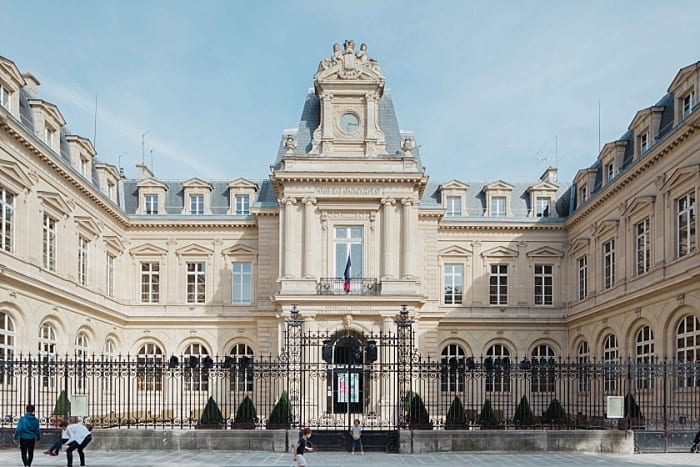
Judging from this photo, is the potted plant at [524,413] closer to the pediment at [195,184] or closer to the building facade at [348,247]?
the building facade at [348,247]

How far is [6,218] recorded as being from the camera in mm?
28062

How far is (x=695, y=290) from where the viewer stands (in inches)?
1029

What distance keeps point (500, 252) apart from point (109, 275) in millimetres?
19487

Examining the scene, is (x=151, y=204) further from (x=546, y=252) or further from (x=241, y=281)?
(x=546, y=252)

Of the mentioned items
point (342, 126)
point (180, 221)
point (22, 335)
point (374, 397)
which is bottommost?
point (374, 397)

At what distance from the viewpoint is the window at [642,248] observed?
31044mm

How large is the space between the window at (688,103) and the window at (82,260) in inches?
948

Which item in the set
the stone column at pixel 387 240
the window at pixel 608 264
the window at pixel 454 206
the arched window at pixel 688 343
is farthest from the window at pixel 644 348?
the window at pixel 454 206

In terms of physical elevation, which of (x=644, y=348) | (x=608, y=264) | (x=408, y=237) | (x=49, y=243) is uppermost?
(x=408, y=237)

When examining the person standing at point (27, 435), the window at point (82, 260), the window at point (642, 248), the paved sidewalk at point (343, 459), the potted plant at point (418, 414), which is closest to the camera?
the person standing at point (27, 435)

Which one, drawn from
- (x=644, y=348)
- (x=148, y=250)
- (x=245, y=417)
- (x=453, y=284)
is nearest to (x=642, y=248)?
(x=644, y=348)

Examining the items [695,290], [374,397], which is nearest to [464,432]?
[695,290]

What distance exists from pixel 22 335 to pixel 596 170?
2611 centimetres

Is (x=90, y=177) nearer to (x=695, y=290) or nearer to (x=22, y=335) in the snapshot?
(x=22, y=335)
